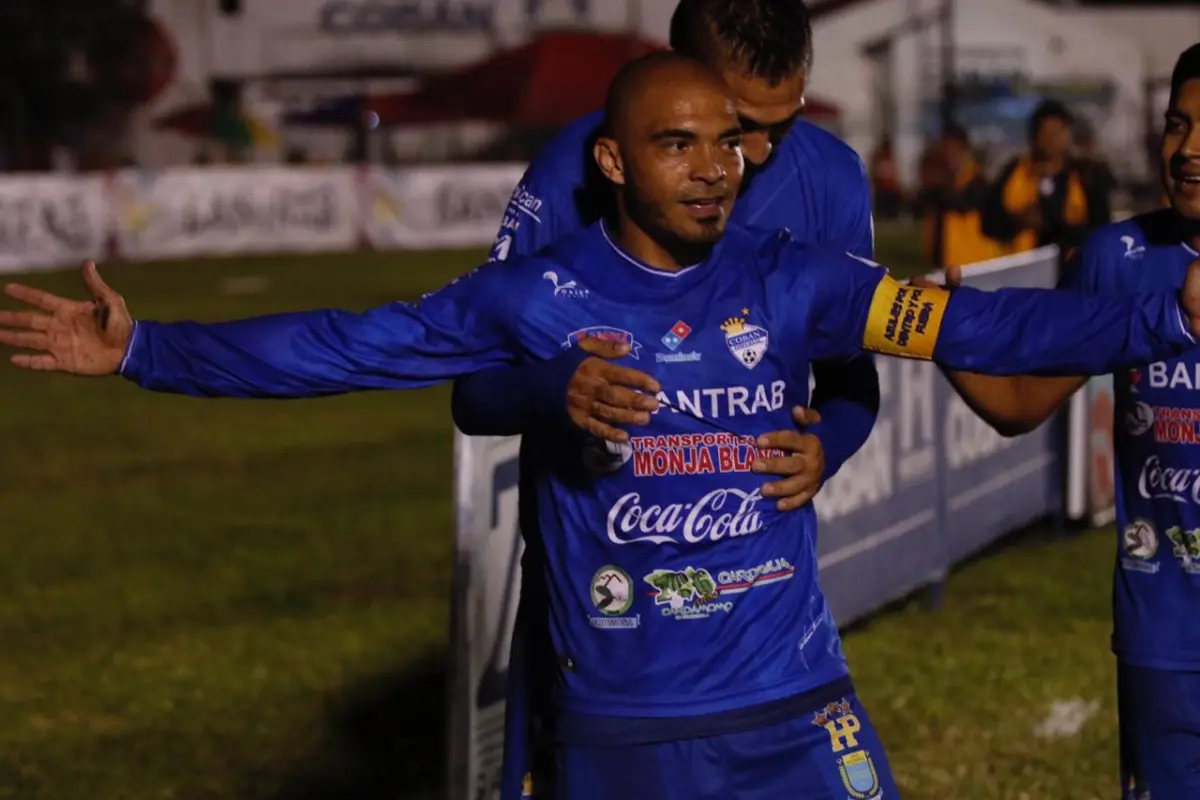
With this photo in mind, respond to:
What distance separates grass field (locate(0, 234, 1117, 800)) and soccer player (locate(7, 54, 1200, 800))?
10.6 ft

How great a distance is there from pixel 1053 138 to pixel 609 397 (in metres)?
11.6

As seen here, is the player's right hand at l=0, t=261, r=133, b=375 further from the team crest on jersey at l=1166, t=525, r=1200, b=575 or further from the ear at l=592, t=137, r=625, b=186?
the team crest on jersey at l=1166, t=525, r=1200, b=575

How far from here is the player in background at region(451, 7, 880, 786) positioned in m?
4.27

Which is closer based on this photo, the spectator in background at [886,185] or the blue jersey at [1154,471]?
the blue jersey at [1154,471]

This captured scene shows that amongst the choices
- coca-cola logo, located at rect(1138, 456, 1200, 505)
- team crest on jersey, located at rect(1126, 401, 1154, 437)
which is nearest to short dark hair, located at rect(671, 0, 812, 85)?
team crest on jersey, located at rect(1126, 401, 1154, 437)

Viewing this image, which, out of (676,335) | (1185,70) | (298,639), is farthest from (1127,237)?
(298,639)

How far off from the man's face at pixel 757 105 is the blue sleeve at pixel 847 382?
40 cm

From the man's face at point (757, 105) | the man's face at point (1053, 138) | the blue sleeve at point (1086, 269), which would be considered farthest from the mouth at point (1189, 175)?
the man's face at point (1053, 138)

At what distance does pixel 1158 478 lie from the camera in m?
5.07

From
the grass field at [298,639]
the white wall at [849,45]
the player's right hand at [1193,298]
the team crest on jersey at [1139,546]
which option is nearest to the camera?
the player's right hand at [1193,298]

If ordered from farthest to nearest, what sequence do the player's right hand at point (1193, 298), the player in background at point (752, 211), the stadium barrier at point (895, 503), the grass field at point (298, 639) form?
the grass field at point (298, 639), the stadium barrier at point (895, 503), the player in background at point (752, 211), the player's right hand at point (1193, 298)

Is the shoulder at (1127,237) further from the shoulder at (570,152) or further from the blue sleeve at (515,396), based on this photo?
the blue sleeve at (515,396)

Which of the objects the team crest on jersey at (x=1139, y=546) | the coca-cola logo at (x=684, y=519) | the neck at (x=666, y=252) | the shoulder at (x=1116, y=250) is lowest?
the team crest on jersey at (x=1139, y=546)

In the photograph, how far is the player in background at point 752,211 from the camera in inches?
168
